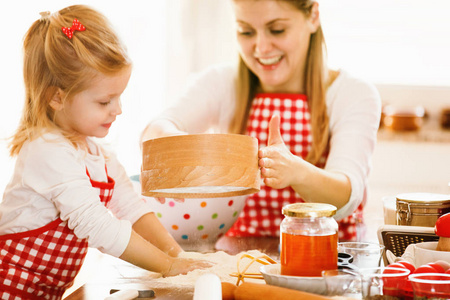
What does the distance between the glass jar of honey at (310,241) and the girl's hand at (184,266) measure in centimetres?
31

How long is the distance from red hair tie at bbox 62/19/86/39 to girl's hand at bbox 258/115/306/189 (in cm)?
45

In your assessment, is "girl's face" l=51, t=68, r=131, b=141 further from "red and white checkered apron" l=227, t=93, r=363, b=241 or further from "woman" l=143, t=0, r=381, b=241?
"red and white checkered apron" l=227, t=93, r=363, b=241

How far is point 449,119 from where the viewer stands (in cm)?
379

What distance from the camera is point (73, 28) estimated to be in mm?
1242

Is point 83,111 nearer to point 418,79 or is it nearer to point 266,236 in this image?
point 266,236

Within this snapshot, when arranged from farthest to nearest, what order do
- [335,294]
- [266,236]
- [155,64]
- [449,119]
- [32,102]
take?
[449,119]
[155,64]
[266,236]
[32,102]
[335,294]

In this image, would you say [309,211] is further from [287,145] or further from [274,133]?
[287,145]

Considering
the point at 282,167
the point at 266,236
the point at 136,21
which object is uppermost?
the point at 136,21

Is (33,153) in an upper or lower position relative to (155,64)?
lower

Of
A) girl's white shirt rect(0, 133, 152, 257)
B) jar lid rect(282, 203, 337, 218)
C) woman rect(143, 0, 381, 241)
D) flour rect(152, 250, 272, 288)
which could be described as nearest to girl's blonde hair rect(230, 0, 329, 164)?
Answer: woman rect(143, 0, 381, 241)

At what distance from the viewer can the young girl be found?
1182 millimetres

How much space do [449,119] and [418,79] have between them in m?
0.34

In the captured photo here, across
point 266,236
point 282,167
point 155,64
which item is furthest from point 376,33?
point 282,167

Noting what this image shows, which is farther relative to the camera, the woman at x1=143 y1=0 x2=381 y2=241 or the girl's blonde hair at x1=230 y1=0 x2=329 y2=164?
the girl's blonde hair at x1=230 y1=0 x2=329 y2=164
